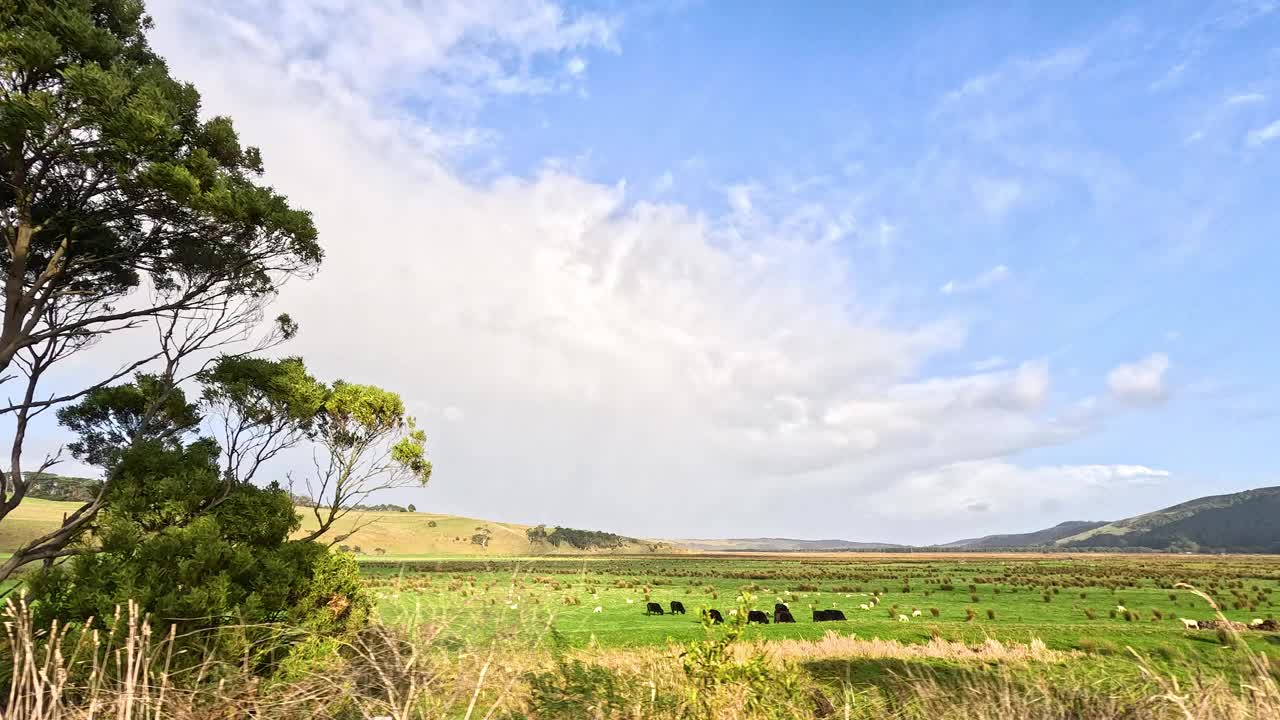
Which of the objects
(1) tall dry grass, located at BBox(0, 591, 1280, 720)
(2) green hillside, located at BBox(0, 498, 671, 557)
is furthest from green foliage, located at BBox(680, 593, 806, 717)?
(2) green hillside, located at BBox(0, 498, 671, 557)

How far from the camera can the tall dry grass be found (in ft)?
18.4

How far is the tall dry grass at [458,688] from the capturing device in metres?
5.61

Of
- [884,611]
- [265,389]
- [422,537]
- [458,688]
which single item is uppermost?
[265,389]

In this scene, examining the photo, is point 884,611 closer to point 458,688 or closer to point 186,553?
point 186,553

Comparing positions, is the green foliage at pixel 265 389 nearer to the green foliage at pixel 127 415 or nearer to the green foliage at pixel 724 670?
the green foliage at pixel 127 415

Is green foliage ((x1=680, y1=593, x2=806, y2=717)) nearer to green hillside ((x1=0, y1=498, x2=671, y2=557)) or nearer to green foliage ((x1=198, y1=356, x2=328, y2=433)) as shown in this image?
green foliage ((x1=198, y1=356, x2=328, y2=433))

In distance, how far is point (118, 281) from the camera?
14953mm

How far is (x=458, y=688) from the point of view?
5613mm

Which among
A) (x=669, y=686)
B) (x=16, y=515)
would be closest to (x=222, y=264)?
(x=669, y=686)

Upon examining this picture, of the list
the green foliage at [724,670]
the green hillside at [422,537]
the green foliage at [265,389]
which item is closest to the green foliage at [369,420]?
the green foliage at [265,389]

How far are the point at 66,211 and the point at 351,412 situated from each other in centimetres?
744

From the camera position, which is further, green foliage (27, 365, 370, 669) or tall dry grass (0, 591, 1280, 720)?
green foliage (27, 365, 370, 669)

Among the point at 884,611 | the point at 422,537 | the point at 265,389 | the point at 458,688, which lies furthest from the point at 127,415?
the point at 422,537

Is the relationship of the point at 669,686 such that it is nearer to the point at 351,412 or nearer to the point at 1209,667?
the point at 351,412
